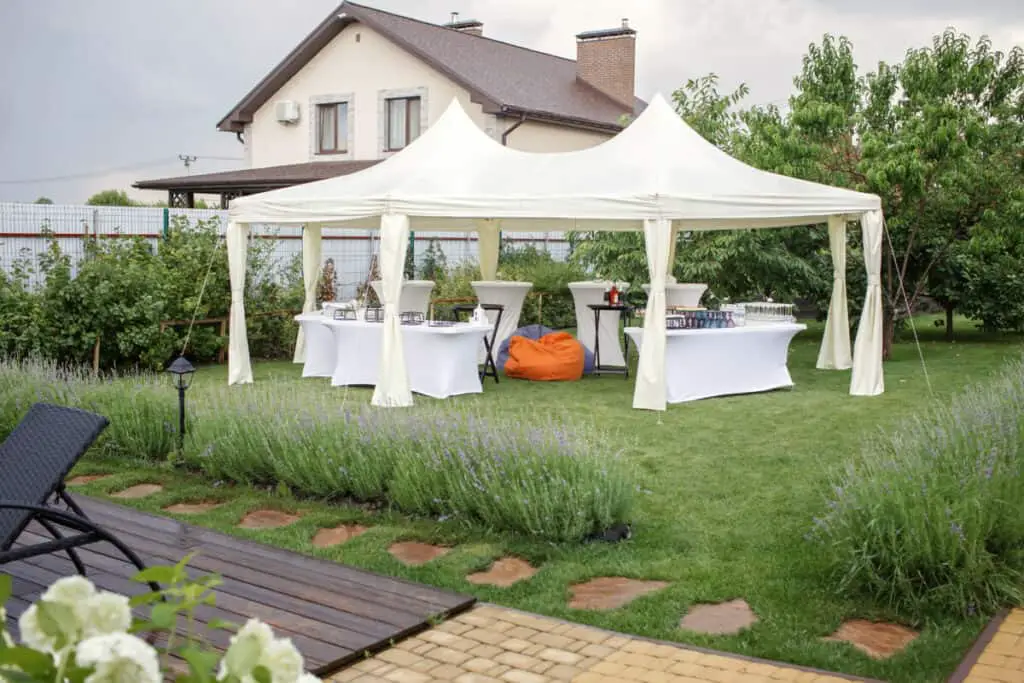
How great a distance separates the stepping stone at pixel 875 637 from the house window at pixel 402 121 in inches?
830

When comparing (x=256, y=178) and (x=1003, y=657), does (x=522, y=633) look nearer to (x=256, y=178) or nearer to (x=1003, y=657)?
(x=1003, y=657)

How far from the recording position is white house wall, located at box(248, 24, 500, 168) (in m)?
24.0

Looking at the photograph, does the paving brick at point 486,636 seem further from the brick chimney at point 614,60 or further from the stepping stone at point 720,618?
the brick chimney at point 614,60

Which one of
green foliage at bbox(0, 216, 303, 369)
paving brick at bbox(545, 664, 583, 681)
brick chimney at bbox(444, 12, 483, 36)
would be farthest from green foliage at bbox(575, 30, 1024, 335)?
brick chimney at bbox(444, 12, 483, 36)

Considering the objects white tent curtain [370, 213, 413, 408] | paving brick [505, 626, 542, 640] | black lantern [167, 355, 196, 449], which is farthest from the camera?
white tent curtain [370, 213, 413, 408]

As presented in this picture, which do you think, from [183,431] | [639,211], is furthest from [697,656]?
[639,211]

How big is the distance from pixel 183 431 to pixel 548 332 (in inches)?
251

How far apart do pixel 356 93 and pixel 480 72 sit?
293cm

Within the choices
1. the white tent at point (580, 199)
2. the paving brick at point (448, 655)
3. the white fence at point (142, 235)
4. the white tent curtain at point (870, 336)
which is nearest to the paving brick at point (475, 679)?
the paving brick at point (448, 655)

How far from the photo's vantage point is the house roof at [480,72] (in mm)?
23453

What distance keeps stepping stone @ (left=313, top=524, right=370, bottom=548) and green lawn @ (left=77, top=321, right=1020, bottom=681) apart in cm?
7

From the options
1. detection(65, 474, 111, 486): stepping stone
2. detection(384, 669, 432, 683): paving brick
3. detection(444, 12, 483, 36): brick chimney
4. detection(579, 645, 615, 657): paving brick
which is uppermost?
detection(444, 12, 483, 36): brick chimney

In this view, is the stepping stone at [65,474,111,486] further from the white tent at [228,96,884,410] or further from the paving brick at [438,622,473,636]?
the paving brick at [438,622,473,636]

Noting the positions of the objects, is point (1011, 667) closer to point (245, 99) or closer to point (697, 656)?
point (697, 656)
